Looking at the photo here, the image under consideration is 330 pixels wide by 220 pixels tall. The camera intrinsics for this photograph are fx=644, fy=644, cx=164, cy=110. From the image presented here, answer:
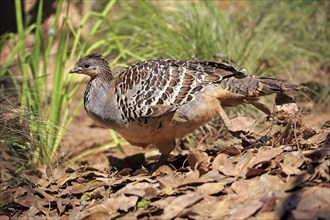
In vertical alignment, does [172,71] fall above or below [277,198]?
above

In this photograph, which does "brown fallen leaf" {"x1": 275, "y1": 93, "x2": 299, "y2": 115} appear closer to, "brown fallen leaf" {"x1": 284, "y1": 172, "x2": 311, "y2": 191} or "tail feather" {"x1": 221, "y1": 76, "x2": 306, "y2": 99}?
"tail feather" {"x1": 221, "y1": 76, "x2": 306, "y2": 99}

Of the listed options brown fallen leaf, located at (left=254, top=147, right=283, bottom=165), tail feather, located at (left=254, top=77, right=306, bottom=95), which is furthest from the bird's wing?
brown fallen leaf, located at (left=254, top=147, right=283, bottom=165)

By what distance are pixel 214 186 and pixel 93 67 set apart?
6.76 feet

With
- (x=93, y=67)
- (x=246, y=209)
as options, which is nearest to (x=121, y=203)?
(x=246, y=209)

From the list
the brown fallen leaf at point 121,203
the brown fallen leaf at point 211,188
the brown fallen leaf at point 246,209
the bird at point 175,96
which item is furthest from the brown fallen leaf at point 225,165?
the brown fallen leaf at point 121,203

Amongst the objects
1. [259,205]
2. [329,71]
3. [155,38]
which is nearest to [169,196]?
[259,205]

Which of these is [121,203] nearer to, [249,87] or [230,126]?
[230,126]

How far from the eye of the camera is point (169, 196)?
459 cm

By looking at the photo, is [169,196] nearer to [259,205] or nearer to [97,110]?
[259,205]

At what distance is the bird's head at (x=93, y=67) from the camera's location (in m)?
6.04

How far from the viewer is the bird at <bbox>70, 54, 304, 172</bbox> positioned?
5.43 metres

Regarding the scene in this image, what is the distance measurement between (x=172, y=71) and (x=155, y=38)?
8.56 feet

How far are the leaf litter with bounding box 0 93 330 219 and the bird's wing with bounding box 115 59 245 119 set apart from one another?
48 cm

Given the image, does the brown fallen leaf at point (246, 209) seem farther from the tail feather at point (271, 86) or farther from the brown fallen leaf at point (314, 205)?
the tail feather at point (271, 86)
